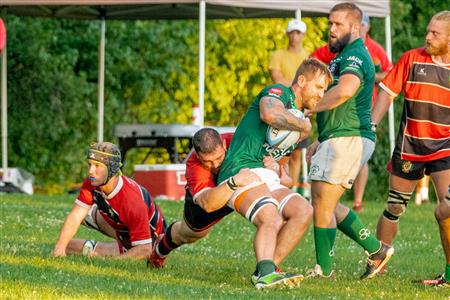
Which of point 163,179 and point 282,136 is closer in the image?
point 282,136

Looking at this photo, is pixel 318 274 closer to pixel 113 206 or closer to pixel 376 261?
pixel 376 261

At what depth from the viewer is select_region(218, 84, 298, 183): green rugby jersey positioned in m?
9.80

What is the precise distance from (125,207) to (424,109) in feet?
7.88

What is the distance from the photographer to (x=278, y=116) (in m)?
9.64

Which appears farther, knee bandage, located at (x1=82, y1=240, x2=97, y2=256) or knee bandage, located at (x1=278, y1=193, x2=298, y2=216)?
knee bandage, located at (x1=82, y1=240, x2=97, y2=256)

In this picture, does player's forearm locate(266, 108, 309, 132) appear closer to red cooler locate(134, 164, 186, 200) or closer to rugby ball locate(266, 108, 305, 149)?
rugby ball locate(266, 108, 305, 149)

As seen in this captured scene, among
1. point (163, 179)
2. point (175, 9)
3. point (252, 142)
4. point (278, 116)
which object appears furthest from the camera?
point (175, 9)

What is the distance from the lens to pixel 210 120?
92.9ft

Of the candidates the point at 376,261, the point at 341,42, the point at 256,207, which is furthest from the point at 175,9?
the point at 256,207

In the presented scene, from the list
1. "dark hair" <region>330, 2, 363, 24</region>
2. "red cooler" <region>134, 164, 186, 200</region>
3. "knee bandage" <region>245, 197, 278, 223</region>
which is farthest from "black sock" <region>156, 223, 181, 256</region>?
"red cooler" <region>134, 164, 186, 200</region>

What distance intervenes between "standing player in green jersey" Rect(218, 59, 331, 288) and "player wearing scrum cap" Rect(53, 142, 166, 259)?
57.2 inches

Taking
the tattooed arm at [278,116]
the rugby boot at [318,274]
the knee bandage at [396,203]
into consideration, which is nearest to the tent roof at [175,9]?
the knee bandage at [396,203]

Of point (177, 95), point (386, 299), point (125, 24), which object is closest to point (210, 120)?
point (177, 95)

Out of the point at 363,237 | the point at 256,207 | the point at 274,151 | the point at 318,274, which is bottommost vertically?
the point at 318,274
